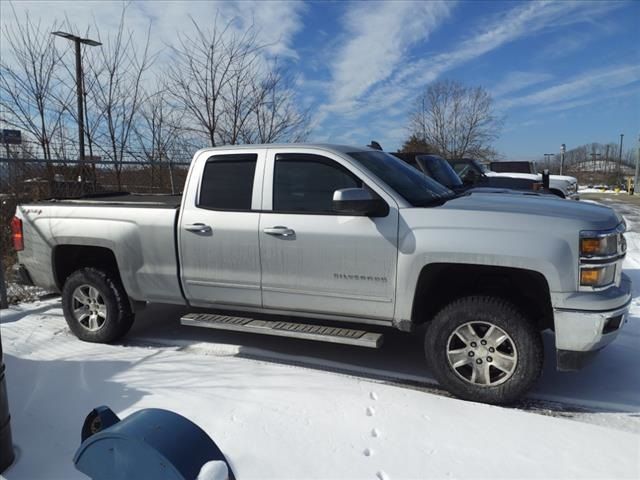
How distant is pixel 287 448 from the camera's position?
3.04m

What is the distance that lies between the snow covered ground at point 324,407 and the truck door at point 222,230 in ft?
2.14

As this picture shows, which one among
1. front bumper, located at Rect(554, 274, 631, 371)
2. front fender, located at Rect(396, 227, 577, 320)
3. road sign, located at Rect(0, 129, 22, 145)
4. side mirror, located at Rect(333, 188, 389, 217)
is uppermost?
road sign, located at Rect(0, 129, 22, 145)

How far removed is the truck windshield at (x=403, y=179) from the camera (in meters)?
4.04

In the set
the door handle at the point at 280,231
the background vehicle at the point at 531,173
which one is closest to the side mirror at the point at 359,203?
the door handle at the point at 280,231

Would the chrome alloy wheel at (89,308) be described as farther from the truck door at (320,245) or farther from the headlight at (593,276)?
the headlight at (593,276)

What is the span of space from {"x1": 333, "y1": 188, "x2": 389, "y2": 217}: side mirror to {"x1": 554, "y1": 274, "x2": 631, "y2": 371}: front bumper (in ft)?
4.72

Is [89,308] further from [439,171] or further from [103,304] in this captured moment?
[439,171]

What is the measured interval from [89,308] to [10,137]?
4.59 metres

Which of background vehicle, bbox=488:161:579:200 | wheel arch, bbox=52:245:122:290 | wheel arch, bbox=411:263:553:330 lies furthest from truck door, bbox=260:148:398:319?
background vehicle, bbox=488:161:579:200

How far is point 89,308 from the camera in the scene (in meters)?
5.05

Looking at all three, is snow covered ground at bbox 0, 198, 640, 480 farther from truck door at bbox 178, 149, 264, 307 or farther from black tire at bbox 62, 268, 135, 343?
truck door at bbox 178, 149, 264, 307

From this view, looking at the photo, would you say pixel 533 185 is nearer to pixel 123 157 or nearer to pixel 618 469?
pixel 123 157

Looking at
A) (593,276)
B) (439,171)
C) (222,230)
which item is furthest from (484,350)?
(439,171)

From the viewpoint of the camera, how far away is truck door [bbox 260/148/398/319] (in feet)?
12.6
